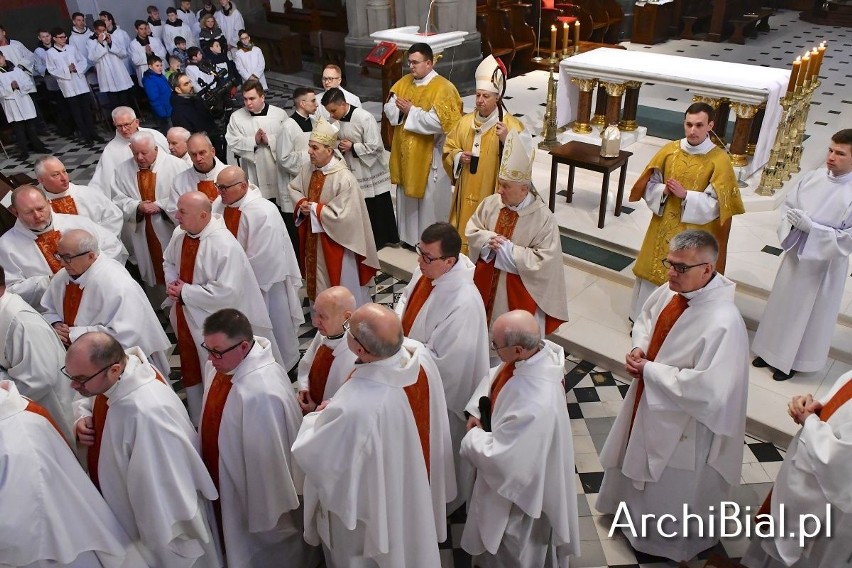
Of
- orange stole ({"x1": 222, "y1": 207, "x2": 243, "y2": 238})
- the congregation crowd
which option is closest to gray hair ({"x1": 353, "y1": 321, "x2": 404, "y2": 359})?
the congregation crowd

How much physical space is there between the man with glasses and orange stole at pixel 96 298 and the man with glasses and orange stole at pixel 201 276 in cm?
34

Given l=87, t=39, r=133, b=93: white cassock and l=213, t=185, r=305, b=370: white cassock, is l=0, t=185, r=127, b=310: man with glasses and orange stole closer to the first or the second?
l=213, t=185, r=305, b=370: white cassock

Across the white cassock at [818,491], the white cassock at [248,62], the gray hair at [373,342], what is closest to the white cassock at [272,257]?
the gray hair at [373,342]

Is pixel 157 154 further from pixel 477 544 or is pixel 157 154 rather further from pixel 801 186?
pixel 801 186

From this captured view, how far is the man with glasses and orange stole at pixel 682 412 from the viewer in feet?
10.1

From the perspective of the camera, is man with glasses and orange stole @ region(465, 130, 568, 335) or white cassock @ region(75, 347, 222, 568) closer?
white cassock @ region(75, 347, 222, 568)

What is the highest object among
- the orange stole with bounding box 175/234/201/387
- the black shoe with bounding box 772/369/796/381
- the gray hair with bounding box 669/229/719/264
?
the gray hair with bounding box 669/229/719/264

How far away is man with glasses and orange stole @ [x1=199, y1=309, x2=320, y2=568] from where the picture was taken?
118 inches

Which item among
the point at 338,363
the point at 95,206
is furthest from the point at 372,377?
the point at 95,206

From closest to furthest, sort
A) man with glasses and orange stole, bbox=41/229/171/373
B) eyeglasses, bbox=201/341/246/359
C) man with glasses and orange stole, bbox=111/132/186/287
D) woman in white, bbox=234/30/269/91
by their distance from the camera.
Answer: eyeglasses, bbox=201/341/246/359 < man with glasses and orange stole, bbox=41/229/171/373 < man with glasses and orange stole, bbox=111/132/186/287 < woman in white, bbox=234/30/269/91

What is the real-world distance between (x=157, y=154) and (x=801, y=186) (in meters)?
4.98

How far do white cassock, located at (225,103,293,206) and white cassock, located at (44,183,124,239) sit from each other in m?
1.41

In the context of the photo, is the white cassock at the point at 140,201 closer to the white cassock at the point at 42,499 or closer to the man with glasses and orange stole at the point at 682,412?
the white cassock at the point at 42,499

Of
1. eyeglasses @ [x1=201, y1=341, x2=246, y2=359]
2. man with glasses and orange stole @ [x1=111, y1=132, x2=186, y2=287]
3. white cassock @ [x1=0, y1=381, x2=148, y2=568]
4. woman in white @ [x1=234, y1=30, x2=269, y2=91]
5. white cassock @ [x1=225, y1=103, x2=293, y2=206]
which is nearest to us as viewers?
white cassock @ [x1=0, y1=381, x2=148, y2=568]
